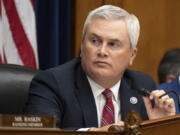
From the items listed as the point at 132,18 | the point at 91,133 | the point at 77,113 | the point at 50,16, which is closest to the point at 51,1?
the point at 50,16

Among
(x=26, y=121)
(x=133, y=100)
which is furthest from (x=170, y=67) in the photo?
(x=26, y=121)

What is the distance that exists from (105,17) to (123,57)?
0.26 metres

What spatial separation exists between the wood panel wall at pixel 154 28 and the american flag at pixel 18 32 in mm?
1373

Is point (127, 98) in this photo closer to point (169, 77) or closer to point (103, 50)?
point (103, 50)

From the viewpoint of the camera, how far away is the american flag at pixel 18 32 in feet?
10.9

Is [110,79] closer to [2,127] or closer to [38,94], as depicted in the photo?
[38,94]

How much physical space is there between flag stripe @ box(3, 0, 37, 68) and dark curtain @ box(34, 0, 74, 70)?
1.05 ft

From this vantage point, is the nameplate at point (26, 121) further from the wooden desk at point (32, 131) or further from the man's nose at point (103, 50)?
the man's nose at point (103, 50)

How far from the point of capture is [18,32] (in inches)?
133

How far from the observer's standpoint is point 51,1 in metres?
3.70

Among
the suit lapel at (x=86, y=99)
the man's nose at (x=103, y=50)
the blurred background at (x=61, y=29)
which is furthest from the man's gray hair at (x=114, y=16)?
the blurred background at (x=61, y=29)

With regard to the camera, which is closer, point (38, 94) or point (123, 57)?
point (38, 94)

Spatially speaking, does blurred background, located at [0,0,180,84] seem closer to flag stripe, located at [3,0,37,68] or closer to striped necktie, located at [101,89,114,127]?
flag stripe, located at [3,0,37,68]

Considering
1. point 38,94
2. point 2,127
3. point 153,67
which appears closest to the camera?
point 2,127
